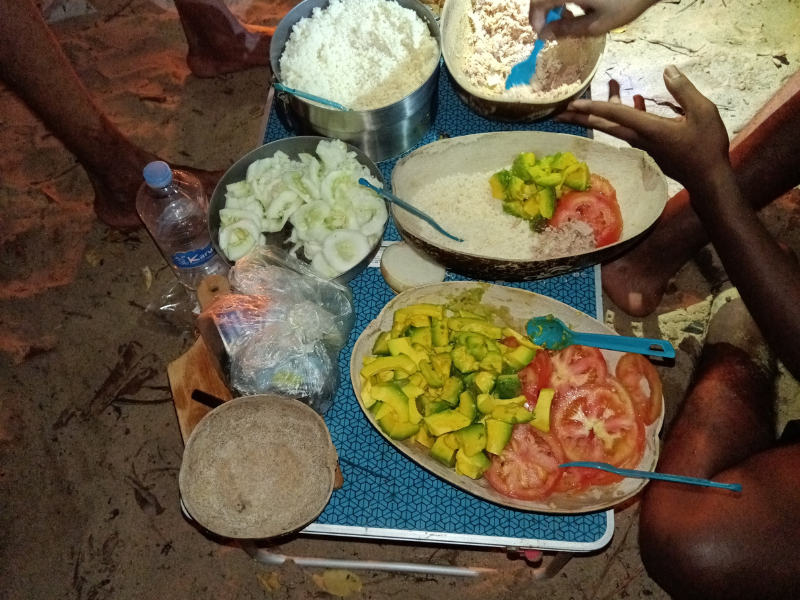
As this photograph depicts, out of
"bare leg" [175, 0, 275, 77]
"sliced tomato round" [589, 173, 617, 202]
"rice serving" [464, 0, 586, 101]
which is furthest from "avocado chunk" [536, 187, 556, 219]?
"bare leg" [175, 0, 275, 77]

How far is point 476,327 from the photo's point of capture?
1502 mm

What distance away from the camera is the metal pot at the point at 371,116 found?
69.5 inches

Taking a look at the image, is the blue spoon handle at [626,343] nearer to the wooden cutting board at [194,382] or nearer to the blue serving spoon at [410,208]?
the blue serving spoon at [410,208]

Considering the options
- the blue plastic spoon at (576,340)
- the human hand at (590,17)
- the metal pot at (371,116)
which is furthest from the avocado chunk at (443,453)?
the human hand at (590,17)

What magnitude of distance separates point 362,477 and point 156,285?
5.20 ft

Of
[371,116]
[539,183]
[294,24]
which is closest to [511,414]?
[539,183]

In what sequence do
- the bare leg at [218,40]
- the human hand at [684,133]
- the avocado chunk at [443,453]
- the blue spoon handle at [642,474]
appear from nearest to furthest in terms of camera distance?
the blue spoon handle at [642,474] < the avocado chunk at [443,453] < the human hand at [684,133] < the bare leg at [218,40]

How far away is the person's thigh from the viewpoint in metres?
1.54

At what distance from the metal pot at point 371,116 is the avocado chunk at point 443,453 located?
39.1 inches

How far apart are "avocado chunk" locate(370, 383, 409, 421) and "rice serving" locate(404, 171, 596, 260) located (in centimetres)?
47

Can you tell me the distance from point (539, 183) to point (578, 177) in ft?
0.38

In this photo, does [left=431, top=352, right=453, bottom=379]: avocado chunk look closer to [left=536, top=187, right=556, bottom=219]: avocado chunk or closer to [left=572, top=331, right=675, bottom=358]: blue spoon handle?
[left=572, top=331, right=675, bottom=358]: blue spoon handle

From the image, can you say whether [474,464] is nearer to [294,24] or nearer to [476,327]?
[476,327]

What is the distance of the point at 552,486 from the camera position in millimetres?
1375
